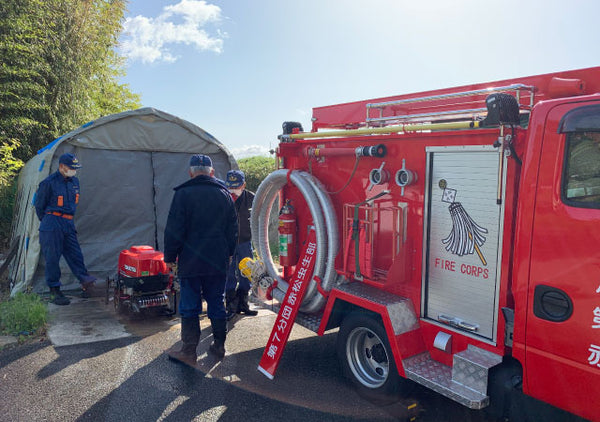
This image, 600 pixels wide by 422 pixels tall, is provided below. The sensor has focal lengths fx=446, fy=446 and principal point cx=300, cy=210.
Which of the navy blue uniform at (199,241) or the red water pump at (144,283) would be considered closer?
the navy blue uniform at (199,241)

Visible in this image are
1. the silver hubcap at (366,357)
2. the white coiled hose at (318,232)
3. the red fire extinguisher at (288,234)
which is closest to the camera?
the silver hubcap at (366,357)

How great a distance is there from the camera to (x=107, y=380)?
4113 mm

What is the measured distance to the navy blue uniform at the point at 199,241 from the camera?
4.29 meters

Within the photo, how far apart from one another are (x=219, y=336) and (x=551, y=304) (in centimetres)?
311

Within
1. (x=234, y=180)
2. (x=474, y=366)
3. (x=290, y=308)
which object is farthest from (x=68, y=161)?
(x=474, y=366)

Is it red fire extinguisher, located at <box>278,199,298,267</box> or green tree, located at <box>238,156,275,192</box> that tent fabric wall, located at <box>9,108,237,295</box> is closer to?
red fire extinguisher, located at <box>278,199,298,267</box>

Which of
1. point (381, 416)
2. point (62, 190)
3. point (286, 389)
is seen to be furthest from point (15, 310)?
point (381, 416)

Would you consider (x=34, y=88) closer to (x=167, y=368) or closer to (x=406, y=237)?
(x=167, y=368)

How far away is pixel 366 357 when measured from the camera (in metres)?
3.95

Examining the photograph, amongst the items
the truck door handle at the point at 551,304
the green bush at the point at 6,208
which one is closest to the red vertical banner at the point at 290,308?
the truck door handle at the point at 551,304

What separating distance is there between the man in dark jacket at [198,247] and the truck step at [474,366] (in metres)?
2.36

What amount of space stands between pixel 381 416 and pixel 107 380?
2.49 metres

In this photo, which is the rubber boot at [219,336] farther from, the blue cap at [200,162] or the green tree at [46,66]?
the green tree at [46,66]

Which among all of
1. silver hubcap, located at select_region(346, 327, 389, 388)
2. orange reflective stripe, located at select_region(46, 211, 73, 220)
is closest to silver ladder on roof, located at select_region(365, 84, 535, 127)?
silver hubcap, located at select_region(346, 327, 389, 388)
